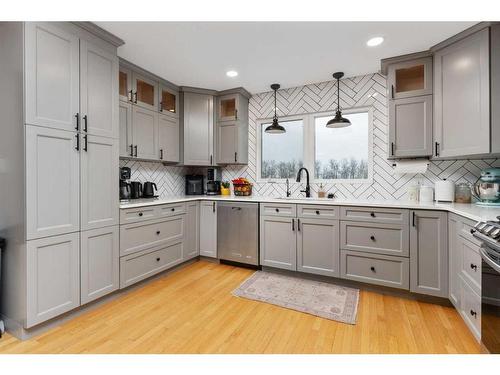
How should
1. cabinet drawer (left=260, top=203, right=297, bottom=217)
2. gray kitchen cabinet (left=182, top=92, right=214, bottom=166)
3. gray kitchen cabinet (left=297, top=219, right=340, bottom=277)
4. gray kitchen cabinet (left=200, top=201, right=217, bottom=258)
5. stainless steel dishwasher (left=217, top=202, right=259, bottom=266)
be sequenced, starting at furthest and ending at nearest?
gray kitchen cabinet (left=182, top=92, right=214, bottom=166) < gray kitchen cabinet (left=200, top=201, right=217, bottom=258) < stainless steel dishwasher (left=217, top=202, right=259, bottom=266) < cabinet drawer (left=260, top=203, right=297, bottom=217) < gray kitchen cabinet (left=297, top=219, right=340, bottom=277)

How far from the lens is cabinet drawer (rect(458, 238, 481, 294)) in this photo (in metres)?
1.65

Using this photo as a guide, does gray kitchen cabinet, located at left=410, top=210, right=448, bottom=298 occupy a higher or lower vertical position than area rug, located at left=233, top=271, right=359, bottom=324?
higher

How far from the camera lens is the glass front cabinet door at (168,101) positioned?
10.9 feet

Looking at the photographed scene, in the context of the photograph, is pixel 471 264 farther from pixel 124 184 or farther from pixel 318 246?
pixel 124 184

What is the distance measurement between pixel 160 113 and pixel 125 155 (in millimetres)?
821

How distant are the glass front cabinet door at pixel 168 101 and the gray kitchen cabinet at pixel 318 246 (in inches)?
90.6

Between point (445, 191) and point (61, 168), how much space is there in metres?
3.50

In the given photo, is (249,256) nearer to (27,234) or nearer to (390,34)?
(27,234)

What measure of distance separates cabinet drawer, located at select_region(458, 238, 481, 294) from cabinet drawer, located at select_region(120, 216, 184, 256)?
2814 millimetres

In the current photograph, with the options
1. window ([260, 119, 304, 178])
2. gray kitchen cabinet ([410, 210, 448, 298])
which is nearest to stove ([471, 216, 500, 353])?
gray kitchen cabinet ([410, 210, 448, 298])

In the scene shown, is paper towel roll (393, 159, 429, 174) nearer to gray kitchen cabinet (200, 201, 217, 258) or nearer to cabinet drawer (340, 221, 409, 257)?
cabinet drawer (340, 221, 409, 257)

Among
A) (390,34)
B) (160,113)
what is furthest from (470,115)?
(160,113)

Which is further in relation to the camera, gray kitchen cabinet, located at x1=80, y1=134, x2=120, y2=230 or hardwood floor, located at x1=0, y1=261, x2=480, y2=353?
gray kitchen cabinet, located at x1=80, y1=134, x2=120, y2=230

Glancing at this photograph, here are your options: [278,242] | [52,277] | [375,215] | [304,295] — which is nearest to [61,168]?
[52,277]
